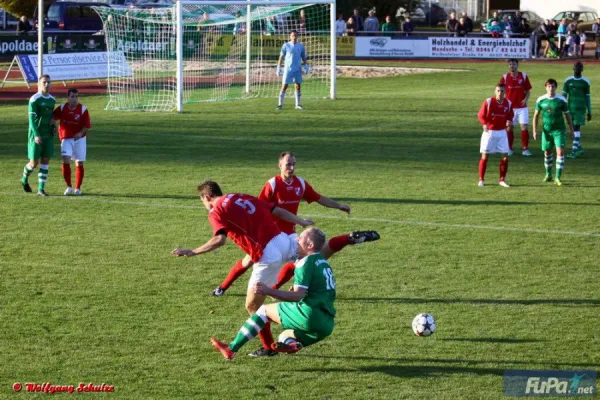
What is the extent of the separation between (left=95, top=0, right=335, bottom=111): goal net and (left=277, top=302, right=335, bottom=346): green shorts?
22214 millimetres

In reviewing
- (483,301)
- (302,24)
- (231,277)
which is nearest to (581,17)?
(302,24)

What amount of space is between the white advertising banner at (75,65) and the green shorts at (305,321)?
26.3 m

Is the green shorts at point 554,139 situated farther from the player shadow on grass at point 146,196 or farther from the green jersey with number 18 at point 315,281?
the green jersey with number 18 at point 315,281

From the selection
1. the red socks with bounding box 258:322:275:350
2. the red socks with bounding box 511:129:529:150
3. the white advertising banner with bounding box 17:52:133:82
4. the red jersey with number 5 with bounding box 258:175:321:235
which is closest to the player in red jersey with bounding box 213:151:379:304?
the red jersey with number 5 with bounding box 258:175:321:235

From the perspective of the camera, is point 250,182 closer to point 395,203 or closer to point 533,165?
point 395,203

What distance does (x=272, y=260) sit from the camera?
337 inches

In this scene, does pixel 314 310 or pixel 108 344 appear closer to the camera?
pixel 314 310

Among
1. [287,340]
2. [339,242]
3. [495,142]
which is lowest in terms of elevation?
[287,340]

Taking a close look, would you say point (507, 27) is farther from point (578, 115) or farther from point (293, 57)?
point (578, 115)

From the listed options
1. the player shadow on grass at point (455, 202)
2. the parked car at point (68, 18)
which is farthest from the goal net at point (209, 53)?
the player shadow on grass at point (455, 202)

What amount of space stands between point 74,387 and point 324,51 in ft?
107

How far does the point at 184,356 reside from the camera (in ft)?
27.5

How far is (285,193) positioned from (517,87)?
1083cm

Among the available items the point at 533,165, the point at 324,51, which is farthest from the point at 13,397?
the point at 324,51
